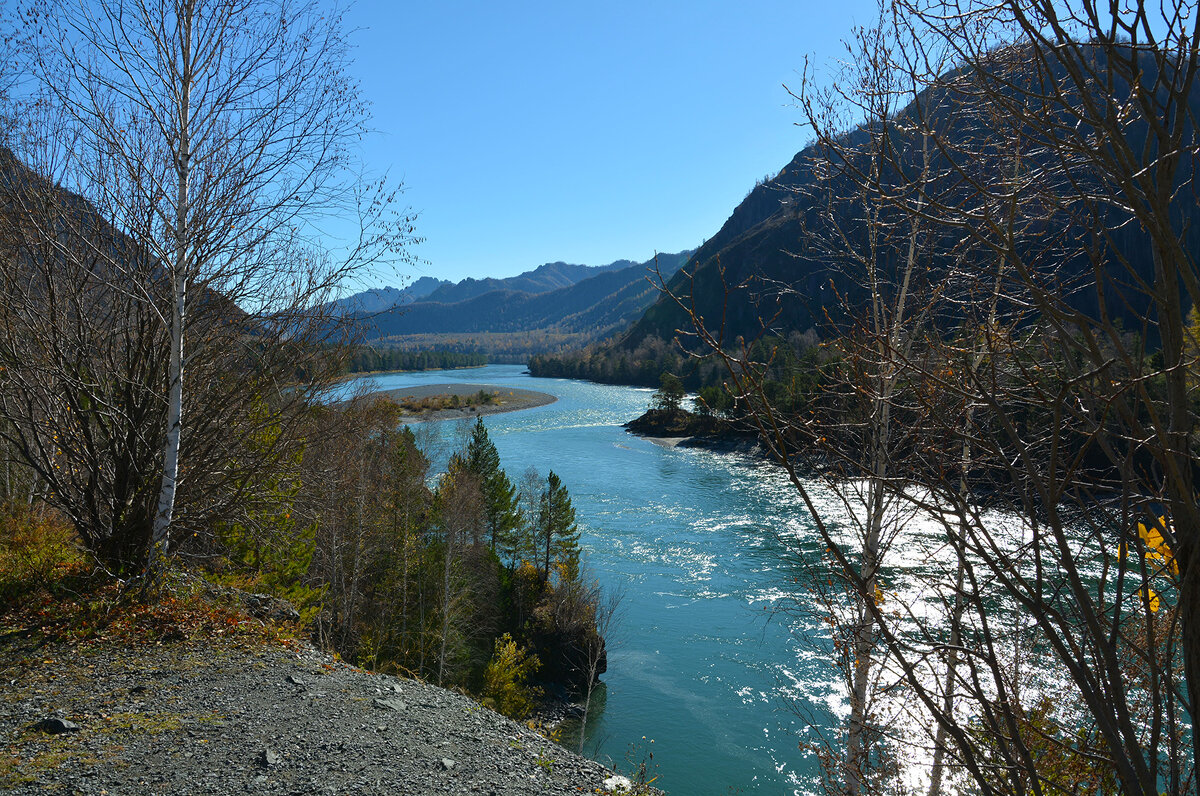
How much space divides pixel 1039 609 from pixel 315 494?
35.5 feet

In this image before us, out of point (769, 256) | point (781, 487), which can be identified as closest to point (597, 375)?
point (769, 256)

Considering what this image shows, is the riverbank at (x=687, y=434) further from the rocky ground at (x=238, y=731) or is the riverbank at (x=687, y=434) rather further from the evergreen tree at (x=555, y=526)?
the rocky ground at (x=238, y=731)

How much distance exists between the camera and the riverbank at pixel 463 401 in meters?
61.8

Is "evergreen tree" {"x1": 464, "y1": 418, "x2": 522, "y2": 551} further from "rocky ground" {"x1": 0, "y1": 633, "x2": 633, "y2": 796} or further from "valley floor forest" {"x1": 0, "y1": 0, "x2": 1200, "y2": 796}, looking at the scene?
"rocky ground" {"x1": 0, "y1": 633, "x2": 633, "y2": 796}

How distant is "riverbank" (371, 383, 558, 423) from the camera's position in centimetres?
6181

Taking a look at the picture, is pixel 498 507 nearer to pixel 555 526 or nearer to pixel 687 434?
pixel 555 526

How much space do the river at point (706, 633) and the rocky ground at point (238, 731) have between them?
2993mm

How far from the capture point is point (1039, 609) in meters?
1.60

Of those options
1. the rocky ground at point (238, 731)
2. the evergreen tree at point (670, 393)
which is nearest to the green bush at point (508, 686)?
the rocky ground at point (238, 731)

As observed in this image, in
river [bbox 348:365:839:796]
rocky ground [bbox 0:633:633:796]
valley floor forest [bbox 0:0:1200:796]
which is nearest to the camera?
valley floor forest [bbox 0:0:1200:796]

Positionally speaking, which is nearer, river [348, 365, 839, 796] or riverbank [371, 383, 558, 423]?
river [348, 365, 839, 796]

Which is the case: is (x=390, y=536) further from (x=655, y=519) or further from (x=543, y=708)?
(x=655, y=519)

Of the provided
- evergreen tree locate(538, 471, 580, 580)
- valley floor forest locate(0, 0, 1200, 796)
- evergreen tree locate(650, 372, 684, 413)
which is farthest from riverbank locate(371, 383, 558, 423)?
valley floor forest locate(0, 0, 1200, 796)

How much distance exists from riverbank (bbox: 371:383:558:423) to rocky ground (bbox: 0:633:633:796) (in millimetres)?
47964
